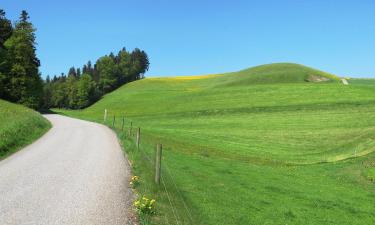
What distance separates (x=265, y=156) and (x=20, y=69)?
5520 cm

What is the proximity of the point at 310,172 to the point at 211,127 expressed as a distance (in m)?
26.5

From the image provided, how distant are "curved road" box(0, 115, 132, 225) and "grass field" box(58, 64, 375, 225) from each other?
3.90ft

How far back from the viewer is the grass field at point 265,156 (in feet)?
57.4

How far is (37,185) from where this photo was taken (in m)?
16.3

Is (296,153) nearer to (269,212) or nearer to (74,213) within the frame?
(269,212)

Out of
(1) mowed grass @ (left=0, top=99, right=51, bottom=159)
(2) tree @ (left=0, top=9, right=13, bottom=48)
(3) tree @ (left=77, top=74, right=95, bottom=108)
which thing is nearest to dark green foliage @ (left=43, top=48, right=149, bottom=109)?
(3) tree @ (left=77, top=74, right=95, bottom=108)

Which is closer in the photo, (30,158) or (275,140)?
(30,158)

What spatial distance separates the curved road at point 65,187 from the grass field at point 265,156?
1188 millimetres

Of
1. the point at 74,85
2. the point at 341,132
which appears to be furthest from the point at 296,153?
the point at 74,85

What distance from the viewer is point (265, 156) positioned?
37656mm

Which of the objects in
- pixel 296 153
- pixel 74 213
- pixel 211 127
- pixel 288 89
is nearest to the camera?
pixel 74 213

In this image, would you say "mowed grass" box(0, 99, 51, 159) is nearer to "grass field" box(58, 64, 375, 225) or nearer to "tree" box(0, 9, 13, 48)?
"grass field" box(58, 64, 375, 225)

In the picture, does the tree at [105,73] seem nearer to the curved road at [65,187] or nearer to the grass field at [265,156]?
the grass field at [265,156]

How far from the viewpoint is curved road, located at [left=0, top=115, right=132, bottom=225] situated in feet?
40.0
